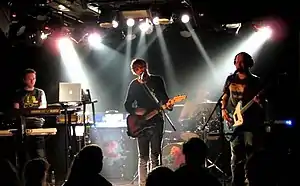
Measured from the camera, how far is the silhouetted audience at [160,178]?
3.22 meters

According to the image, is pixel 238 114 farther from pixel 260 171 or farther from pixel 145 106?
pixel 260 171

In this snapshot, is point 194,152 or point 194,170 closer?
point 194,170

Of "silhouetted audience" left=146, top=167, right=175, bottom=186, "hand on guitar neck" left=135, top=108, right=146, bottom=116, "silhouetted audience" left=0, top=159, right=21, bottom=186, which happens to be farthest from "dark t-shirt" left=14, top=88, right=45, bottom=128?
"silhouetted audience" left=146, top=167, right=175, bottom=186

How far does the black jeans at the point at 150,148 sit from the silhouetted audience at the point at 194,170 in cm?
238

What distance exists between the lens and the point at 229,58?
1173 cm

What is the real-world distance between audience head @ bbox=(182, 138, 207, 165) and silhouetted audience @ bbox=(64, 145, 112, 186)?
25.8 inches

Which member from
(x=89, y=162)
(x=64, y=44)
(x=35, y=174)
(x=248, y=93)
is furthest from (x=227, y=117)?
(x=64, y=44)

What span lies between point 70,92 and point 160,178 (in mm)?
5302

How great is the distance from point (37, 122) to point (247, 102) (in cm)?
291

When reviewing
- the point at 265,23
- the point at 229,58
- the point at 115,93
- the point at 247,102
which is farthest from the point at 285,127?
the point at 115,93

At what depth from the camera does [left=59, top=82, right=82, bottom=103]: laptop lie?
825cm

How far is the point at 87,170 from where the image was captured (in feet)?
11.7

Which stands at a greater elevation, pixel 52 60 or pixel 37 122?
pixel 52 60

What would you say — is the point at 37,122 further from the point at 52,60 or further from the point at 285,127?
the point at 52,60
